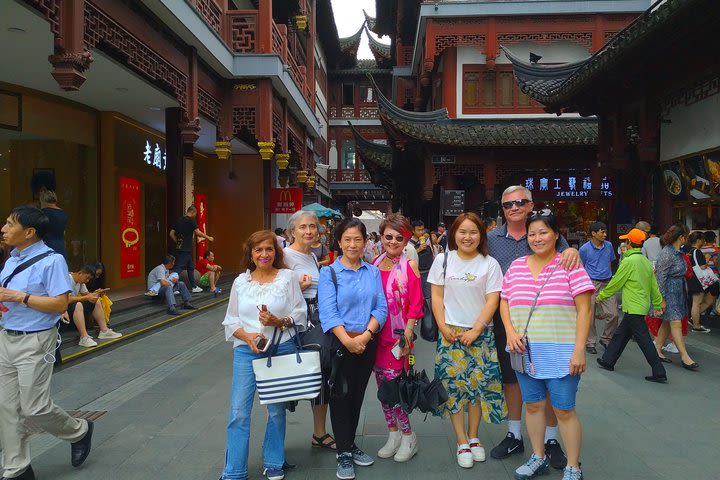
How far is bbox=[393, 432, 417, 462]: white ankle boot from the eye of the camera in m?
3.82

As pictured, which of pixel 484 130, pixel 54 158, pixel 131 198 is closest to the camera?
pixel 54 158

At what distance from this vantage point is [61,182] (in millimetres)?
11406

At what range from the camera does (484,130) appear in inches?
607

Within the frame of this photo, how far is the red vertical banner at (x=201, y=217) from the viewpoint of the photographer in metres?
17.2

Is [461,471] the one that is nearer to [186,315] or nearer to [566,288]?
[566,288]

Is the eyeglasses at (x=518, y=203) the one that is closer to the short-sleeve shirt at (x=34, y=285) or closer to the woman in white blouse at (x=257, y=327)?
the woman in white blouse at (x=257, y=327)

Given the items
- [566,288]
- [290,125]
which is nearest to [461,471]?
[566,288]

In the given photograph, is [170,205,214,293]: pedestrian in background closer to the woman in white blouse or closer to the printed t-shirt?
the printed t-shirt

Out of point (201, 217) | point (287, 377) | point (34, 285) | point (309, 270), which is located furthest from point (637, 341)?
point (201, 217)

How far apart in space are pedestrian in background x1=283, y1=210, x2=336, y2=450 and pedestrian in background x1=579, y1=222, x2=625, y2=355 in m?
4.48

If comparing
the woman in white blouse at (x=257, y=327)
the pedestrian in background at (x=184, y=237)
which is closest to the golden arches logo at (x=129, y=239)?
the pedestrian in background at (x=184, y=237)

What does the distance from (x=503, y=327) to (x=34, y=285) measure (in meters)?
3.05

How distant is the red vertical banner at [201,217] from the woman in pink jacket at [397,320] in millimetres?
13849

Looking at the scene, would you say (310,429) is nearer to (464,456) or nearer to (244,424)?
(244,424)
